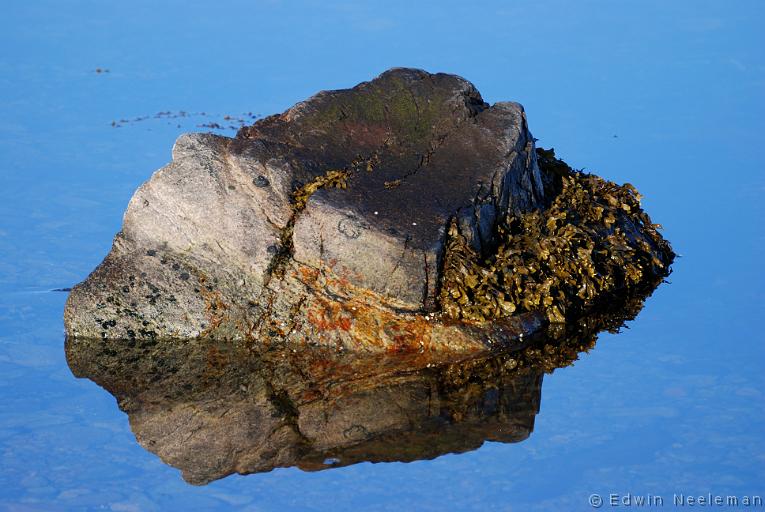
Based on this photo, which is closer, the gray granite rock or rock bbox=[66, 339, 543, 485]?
rock bbox=[66, 339, 543, 485]

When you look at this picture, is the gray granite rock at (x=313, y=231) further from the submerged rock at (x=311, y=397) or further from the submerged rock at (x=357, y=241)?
the submerged rock at (x=311, y=397)

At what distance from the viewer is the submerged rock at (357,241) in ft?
32.6

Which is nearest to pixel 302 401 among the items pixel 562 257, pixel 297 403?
pixel 297 403

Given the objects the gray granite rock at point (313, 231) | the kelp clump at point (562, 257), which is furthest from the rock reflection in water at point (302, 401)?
the kelp clump at point (562, 257)

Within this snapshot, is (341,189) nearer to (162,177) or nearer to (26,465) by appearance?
(162,177)

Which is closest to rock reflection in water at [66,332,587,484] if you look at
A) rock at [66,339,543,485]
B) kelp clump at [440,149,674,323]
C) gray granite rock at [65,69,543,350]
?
rock at [66,339,543,485]

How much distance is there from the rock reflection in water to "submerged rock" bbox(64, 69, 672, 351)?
0.78 ft

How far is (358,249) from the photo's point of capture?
9.83 meters

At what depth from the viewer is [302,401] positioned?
9.42 meters

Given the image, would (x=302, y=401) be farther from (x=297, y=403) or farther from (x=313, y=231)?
(x=313, y=231)

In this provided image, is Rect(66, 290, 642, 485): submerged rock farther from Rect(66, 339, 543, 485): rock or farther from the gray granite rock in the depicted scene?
the gray granite rock

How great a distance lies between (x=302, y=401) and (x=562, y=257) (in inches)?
114

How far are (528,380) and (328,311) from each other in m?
1.87

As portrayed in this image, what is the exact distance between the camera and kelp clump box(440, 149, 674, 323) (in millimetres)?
9969
